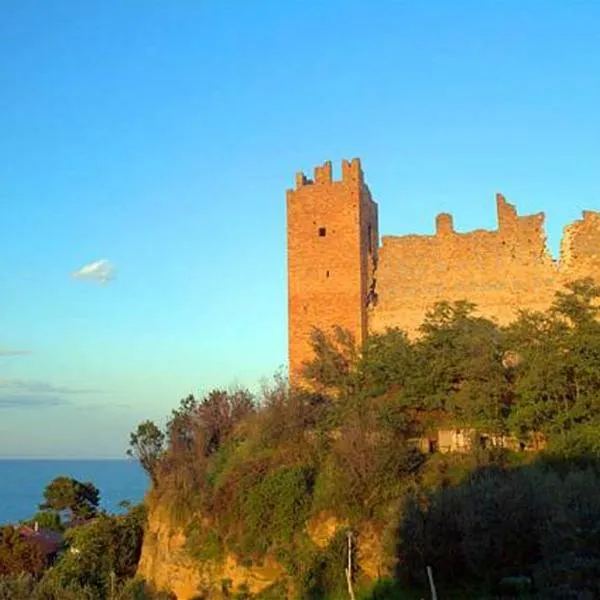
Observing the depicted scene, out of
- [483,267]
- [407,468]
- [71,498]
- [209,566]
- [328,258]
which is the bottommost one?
[209,566]

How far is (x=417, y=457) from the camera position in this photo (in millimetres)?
23250

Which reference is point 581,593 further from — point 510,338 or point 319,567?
point 510,338

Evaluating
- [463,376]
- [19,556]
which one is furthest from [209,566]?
[19,556]

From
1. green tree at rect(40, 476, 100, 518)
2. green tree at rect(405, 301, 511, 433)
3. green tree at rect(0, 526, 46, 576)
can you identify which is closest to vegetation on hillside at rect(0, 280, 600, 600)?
green tree at rect(405, 301, 511, 433)

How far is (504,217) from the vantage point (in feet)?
86.9

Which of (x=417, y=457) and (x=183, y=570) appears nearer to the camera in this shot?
(x=417, y=457)

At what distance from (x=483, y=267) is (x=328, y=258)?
5.06 meters

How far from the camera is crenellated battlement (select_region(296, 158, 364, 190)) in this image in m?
28.7

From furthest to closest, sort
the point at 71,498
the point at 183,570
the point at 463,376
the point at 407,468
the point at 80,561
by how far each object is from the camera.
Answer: the point at 71,498 → the point at 80,561 → the point at 183,570 → the point at 463,376 → the point at 407,468

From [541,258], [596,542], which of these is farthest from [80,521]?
[596,542]

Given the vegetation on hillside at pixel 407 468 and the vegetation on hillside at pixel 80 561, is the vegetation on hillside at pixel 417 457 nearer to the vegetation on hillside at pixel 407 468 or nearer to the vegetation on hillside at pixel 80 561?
the vegetation on hillside at pixel 407 468

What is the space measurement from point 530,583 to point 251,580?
8195mm

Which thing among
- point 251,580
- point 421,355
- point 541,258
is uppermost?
point 541,258

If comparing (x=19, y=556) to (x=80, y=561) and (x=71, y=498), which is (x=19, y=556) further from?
(x=71, y=498)
